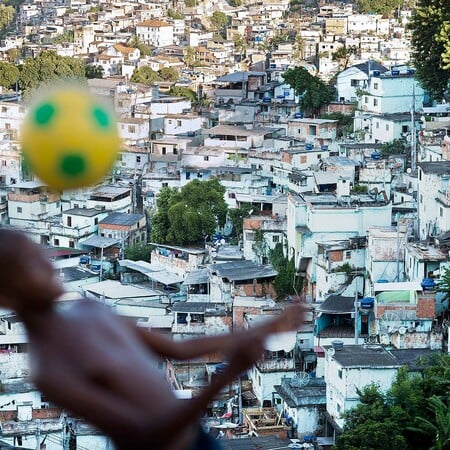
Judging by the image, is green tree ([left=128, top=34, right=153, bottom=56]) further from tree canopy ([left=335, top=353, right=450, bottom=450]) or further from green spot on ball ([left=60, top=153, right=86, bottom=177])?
green spot on ball ([left=60, top=153, right=86, bottom=177])

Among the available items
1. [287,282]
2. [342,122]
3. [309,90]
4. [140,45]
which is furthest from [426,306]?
[140,45]

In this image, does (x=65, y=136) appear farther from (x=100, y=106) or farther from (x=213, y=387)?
(x=213, y=387)

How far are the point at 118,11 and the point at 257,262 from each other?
118ft

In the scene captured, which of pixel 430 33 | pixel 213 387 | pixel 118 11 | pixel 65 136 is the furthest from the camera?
pixel 118 11

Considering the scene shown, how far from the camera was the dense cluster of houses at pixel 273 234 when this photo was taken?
1337 centimetres

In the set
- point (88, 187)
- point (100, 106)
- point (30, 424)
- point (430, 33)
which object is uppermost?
point (100, 106)

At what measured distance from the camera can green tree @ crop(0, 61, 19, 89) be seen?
3506cm

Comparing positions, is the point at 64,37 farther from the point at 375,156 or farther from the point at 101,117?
the point at 101,117

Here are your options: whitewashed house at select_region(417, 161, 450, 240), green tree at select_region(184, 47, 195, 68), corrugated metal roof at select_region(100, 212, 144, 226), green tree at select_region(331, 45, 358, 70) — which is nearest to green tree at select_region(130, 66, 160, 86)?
green tree at select_region(184, 47, 195, 68)

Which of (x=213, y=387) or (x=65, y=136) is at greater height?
(x=65, y=136)

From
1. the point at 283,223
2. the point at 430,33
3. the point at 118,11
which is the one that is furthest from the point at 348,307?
the point at 118,11

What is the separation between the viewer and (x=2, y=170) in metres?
26.1

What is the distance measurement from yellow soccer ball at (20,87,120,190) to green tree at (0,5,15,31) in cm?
5529

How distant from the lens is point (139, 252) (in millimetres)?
20500
